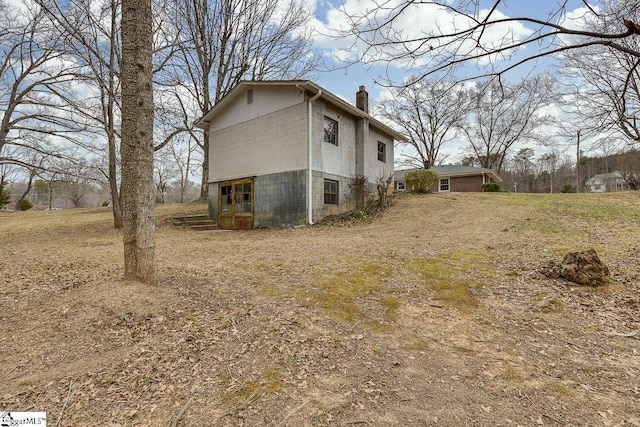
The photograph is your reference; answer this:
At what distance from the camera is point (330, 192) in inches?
454

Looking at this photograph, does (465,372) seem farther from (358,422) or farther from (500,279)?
(500,279)

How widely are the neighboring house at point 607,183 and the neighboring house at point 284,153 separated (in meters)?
33.2

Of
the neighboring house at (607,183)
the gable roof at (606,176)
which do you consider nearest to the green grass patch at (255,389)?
the gable roof at (606,176)

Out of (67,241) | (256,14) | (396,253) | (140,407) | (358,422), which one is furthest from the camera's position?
(256,14)

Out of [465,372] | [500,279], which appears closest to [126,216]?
[465,372]

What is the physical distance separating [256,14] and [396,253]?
1548 cm

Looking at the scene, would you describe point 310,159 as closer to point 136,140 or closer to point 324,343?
point 136,140

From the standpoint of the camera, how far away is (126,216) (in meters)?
3.57

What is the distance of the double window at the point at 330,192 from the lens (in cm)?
1130

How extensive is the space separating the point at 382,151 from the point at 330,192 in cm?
496

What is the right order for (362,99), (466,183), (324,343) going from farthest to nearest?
(466,183), (362,99), (324,343)

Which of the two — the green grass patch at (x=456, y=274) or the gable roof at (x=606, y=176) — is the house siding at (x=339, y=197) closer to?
the green grass patch at (x=456, y=274)

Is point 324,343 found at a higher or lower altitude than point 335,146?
lower

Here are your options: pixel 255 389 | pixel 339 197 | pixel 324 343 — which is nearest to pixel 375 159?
pixel 339 197
